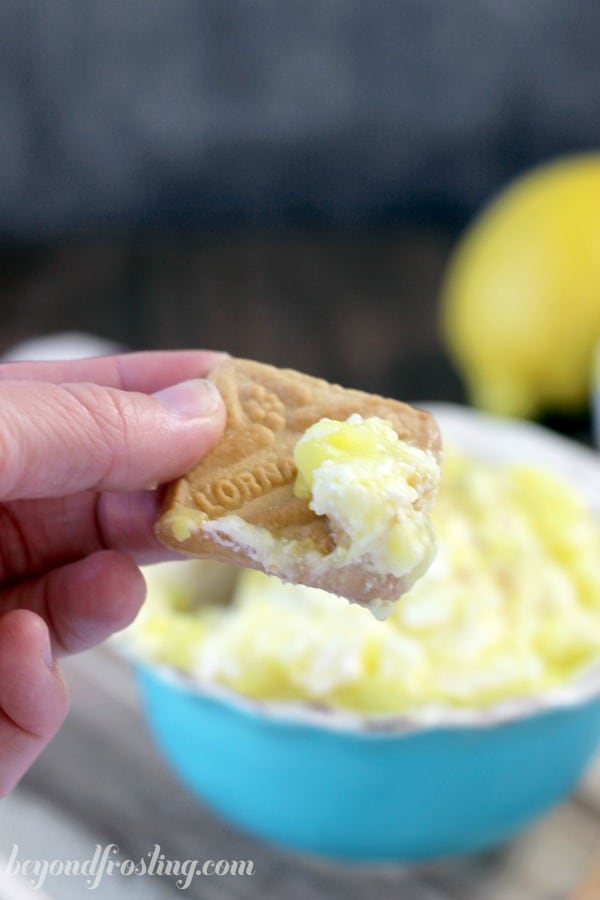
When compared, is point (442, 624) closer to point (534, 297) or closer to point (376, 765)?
point (376, 765)

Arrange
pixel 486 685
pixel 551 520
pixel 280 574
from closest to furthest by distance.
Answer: pixel 280 574 → pixel 486 685 → pixel 551 520

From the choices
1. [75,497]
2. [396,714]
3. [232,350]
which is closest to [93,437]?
[75,497]

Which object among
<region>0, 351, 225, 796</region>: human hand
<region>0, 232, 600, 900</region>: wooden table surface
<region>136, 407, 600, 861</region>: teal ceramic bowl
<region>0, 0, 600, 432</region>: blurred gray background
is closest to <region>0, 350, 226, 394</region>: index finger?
<region>0, 351, 225, 796</region>: human hand

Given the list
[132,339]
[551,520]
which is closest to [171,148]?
[132,339]

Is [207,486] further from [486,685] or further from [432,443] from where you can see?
[486,685]

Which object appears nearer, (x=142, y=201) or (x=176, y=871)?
(x=176, y=871)

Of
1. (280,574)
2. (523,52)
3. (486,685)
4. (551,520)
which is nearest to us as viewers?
(280,574)
